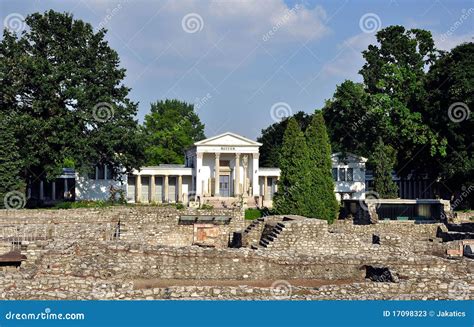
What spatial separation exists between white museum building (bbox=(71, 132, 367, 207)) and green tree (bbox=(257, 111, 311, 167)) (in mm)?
12622

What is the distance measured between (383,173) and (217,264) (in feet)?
131

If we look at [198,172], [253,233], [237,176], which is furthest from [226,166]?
[253,233]

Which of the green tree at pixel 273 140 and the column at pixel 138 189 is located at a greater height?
the green tree at pixel 273 140

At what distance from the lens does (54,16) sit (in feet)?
166

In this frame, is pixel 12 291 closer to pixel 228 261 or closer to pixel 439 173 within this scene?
pixel 228 261

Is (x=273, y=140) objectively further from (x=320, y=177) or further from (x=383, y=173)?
(x=320, y=177)

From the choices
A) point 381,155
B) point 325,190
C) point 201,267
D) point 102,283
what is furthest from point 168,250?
point 381,155

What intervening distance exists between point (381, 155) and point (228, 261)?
39083mm

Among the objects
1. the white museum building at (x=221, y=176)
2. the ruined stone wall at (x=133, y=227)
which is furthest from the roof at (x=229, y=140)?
the ruined stone wall at (x=133, y=227)

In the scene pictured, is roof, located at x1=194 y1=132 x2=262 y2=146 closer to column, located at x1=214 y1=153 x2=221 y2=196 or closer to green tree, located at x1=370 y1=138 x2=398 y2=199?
column, located at x1=214 y1=153 x2=221 y2=196

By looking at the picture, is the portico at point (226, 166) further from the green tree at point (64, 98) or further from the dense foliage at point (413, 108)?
the green tree at point (64, 98)

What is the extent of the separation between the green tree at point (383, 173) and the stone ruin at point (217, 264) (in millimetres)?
26768

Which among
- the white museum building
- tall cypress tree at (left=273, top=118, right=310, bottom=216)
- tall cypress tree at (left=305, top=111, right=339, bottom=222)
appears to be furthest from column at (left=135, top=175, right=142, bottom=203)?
tall cypress tree at (left=305, top=111, right=339, bottom=222)

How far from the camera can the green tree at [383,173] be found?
57.8 meters
